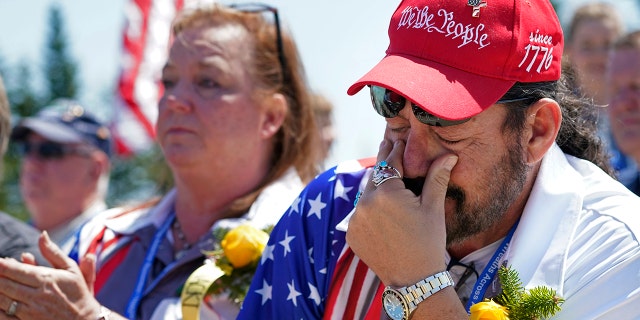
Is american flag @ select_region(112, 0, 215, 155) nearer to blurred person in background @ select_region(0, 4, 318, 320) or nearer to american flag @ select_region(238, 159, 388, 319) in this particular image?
blurred person in background @ select_region(0, 4, 318, 320)

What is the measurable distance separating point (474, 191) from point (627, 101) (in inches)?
103

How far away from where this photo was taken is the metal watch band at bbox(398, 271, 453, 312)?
108 inches

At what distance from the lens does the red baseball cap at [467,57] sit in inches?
110

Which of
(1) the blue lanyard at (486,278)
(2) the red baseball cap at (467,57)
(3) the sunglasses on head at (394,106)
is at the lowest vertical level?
(1) the blue lanyard at (486,278)

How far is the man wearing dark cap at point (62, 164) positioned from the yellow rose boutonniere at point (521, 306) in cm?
482

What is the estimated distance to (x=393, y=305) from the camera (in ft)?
9.12

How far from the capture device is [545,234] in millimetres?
2895

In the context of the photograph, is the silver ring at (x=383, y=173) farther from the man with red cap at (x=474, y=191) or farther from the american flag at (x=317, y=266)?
the american flag at (x=317, y=266)

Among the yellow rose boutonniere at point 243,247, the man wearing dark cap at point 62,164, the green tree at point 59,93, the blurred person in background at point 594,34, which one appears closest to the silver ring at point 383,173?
the yellow rose boutonniere at point 243,247

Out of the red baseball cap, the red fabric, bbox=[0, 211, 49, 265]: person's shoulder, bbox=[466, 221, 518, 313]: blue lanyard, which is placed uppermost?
the red baseball cap

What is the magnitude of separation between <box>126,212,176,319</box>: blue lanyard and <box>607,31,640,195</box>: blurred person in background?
252 centimetres

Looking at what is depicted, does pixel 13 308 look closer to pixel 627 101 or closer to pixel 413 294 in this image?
pixel 413 294

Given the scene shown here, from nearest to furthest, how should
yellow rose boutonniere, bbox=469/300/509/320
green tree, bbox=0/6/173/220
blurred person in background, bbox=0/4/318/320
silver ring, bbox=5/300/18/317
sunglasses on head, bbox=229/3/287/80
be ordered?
yellow rose boutonniere, bbox=469/300/509/320, silver ring, bbox=5/300/18/317, blurred person in background, bbox=0/4/318/320, sunglasses on head, bbox=229/3/287/80, green tree, bbox=0/6/173/220

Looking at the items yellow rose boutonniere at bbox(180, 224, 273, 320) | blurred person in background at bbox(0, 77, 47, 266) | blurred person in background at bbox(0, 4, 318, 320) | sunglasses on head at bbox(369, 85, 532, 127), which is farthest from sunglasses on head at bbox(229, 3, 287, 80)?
sunglasses on head at bbox(369, 85, 532, 127)
